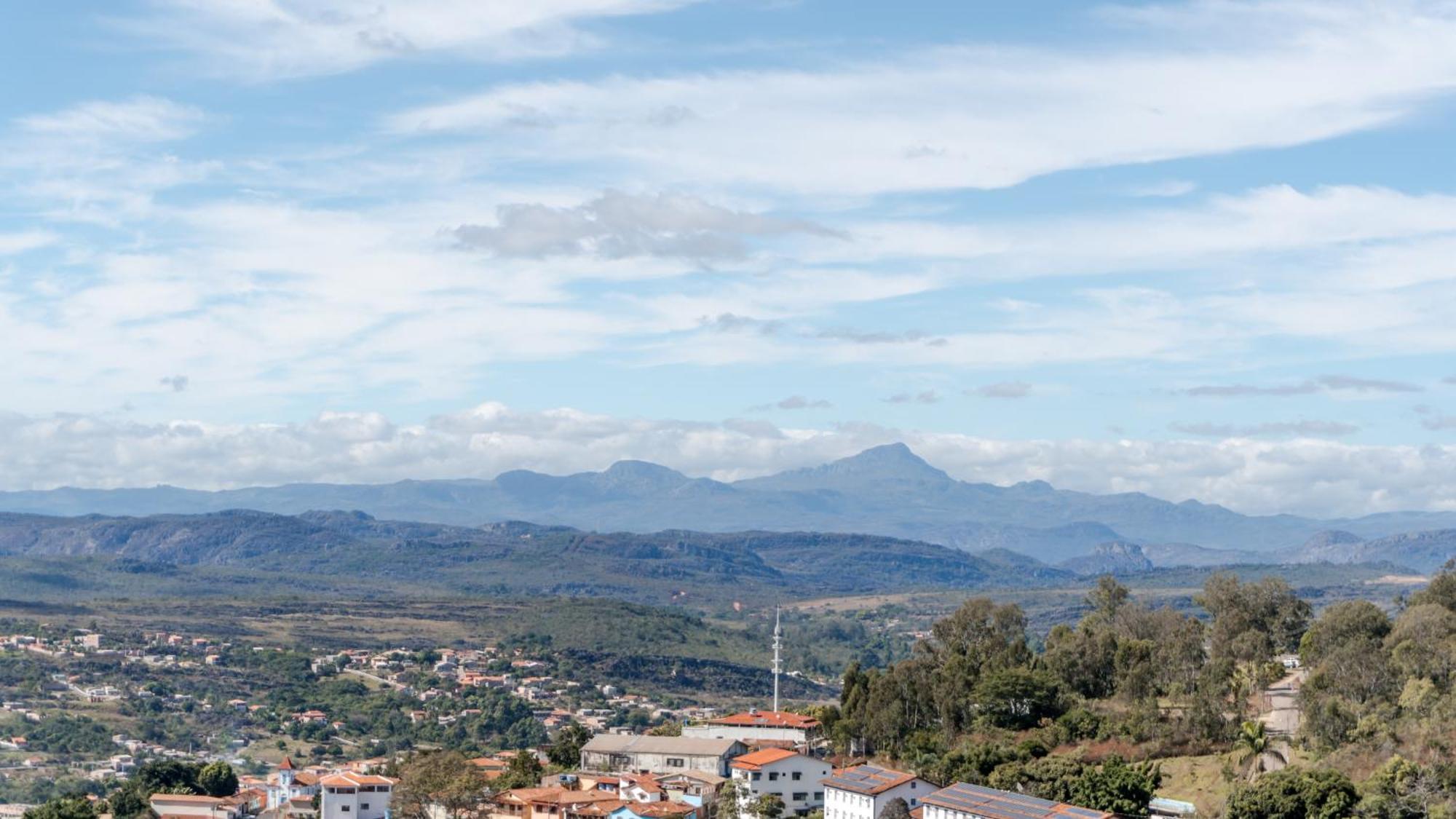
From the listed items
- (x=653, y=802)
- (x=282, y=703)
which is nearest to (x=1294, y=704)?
(x=653, y=802)

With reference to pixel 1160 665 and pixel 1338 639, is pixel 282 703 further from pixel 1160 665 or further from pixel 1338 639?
pixel 1338 639

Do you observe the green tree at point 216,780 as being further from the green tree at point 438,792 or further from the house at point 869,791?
the house at point 869,791

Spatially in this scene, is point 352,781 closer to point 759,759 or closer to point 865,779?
point 759,759

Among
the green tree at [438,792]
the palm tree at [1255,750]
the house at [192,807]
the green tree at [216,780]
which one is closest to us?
the palm tree at [1255,750]

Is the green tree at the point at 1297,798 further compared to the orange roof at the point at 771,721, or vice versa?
the orange roof at the point at 771,721

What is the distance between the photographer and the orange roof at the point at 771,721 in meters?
88.6

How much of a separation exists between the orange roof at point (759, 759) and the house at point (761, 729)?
7681 mm

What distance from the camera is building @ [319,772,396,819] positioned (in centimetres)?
7450

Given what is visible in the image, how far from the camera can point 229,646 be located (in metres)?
169

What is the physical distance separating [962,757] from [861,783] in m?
4.96

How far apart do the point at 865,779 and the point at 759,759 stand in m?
6.51

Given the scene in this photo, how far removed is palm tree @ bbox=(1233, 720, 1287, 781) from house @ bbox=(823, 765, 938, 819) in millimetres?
12272

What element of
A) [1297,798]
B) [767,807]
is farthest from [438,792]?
[1297,798]

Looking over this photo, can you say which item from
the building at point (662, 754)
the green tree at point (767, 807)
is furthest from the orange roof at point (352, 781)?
the green tree at point (767, 807)
